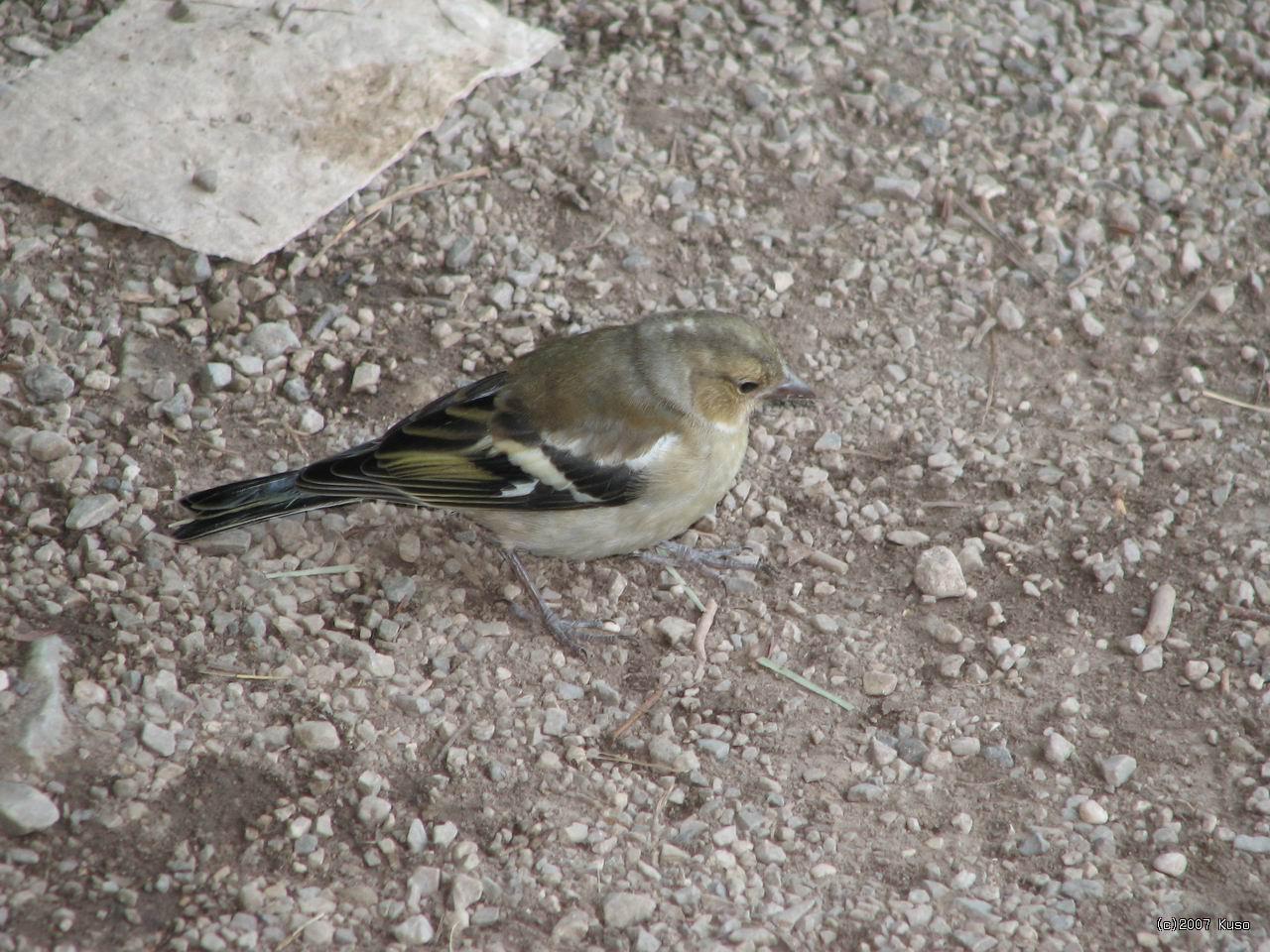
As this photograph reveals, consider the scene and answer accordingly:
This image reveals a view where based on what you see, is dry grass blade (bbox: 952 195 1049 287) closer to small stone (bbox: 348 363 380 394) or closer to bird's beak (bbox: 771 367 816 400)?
bird's beak (bbox: 771 367 816 400)

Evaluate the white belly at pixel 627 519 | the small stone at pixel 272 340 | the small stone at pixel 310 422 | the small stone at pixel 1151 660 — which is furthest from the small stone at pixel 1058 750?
the small stone at pixel 272 340

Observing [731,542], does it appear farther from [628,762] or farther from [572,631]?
[628,762]

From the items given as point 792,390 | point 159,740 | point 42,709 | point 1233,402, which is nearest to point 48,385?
point 42,709

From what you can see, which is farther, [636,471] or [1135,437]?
[1135,437]

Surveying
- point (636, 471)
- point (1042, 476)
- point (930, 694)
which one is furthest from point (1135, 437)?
point (636, 471)

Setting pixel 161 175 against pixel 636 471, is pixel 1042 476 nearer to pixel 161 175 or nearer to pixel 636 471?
pixel 636 471
